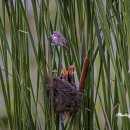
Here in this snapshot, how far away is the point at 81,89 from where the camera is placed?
525 mm

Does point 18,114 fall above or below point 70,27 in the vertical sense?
below

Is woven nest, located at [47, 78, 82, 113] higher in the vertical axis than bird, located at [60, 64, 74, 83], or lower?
lower

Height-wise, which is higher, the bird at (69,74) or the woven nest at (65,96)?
the bird at (69,74)

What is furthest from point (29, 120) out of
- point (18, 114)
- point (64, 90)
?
point (64, 90)

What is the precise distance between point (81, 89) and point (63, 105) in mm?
51

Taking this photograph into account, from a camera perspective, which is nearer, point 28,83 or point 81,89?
point 81,89

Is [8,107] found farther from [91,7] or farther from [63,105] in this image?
[91,7]

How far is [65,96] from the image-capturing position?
0.56 m

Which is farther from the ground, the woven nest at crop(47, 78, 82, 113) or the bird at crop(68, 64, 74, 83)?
the bird at crop(68, 64, 74, 83)

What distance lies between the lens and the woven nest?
550 millimetres

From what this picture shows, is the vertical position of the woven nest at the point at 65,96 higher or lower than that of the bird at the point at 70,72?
lower

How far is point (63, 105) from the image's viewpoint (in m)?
0.56

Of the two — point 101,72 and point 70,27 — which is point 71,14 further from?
point 101,72

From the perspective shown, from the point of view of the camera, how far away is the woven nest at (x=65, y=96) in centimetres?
55
